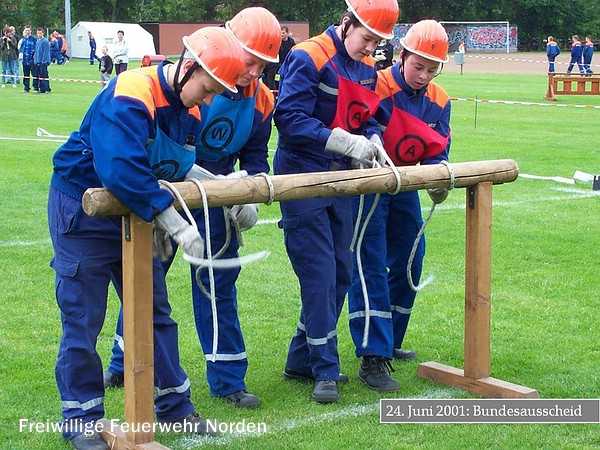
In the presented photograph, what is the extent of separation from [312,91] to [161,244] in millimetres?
1308

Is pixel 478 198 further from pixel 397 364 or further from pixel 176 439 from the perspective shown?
pixel 176 439

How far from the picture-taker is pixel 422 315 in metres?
7.17

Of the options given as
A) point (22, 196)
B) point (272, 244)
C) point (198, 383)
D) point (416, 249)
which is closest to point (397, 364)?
point (416, 249)

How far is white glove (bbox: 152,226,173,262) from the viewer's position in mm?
4625

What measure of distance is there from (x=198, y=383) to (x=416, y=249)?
1511mm

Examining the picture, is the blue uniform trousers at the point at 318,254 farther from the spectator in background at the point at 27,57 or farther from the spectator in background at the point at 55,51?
the spectator in background at the point at 55,51

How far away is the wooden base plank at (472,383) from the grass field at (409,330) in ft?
0.21

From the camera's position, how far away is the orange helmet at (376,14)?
209 inches

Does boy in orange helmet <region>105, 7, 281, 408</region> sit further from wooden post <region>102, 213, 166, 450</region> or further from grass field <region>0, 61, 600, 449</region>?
wooden post <region>102, 213, 166, 450</region>

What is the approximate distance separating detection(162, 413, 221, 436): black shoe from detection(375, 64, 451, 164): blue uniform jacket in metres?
2.05

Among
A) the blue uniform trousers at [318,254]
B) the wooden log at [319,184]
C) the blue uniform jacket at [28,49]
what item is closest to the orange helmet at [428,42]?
the wooden log at [319,184]

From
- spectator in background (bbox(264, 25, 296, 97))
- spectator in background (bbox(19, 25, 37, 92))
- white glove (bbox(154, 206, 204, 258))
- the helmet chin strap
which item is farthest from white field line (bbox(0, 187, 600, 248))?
spectator in background (bbox(19, 25, 37, 92))

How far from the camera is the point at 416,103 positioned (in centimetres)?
589

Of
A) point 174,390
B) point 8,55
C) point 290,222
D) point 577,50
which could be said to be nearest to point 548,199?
point 290,222
